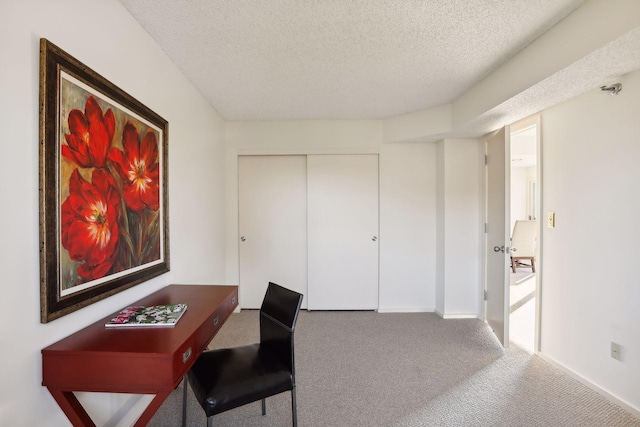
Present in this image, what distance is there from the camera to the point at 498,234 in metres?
2.87

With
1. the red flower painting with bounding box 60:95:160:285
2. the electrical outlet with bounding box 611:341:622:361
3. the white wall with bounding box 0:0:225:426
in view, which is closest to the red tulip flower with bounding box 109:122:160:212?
the red flower painting with bounding box 60:95:160:285

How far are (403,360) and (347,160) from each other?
2.30 metres

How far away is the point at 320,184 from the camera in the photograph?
3639mm

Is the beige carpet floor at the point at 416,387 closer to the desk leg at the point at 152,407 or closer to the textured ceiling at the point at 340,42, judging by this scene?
the desk leg at the point at 152,407

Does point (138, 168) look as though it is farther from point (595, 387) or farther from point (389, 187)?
point (595, 387)

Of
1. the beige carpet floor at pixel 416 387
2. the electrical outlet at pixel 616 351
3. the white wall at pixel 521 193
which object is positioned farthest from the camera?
the white wall at pixel 521 193

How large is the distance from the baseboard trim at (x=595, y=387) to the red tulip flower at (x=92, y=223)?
3.21 meters

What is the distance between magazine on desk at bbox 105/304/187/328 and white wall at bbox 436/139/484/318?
297 centimetres

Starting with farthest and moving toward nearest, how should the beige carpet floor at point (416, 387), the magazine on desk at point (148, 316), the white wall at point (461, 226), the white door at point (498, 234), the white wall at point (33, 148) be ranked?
1. the white wall at point (461, 226)
2. the white door at point (498, 234)
3. the beige carpet floor at point (416, 387)
4. the magazine on desk at point (148, 316)
5. the white wall at point (33, 148)

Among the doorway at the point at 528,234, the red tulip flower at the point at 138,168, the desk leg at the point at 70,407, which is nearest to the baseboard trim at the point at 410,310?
the doorway at the point at 528,234

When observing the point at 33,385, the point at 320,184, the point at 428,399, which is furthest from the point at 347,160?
the point at 33,385

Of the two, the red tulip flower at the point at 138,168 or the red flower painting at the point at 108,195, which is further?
the red tulip flower at the point at 138,168

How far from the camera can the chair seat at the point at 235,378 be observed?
133cm

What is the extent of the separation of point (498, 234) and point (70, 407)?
3.33 metres
